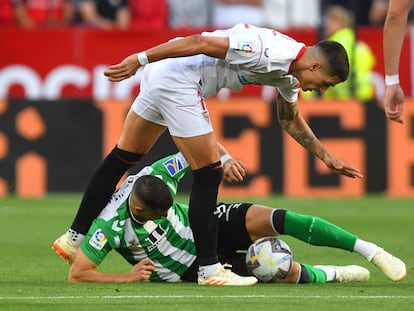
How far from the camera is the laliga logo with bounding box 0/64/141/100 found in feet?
63.7

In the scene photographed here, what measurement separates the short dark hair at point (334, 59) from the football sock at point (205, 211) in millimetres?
971

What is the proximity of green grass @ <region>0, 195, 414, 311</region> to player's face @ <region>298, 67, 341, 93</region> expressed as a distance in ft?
4.29

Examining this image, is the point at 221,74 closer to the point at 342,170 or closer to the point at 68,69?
the point at 342,170

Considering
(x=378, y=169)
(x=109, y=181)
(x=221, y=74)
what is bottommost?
(x=378, y=169)

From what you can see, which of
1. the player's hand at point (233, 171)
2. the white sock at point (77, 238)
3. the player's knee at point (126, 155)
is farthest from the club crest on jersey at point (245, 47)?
the white sock at point (77, 238)

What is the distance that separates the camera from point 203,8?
63.8 feet

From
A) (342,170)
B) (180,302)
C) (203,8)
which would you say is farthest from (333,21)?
(180,302)

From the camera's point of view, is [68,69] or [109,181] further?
[68,69]

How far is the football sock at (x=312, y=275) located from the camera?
334 inches

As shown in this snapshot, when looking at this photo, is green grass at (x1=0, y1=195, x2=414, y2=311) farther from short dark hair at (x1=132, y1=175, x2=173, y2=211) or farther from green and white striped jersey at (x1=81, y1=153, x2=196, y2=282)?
short dark hair at (x1=132, y1=175, x2=173, y2=211)

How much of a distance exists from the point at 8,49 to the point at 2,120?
3.56 meters

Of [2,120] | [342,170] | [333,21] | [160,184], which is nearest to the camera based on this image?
[160,184]

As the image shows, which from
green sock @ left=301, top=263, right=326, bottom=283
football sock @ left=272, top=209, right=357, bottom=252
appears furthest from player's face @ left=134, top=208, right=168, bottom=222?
green sock @ left=301, top=263, right=326, bottom=283

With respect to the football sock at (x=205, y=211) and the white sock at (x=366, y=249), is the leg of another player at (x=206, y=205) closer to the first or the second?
the football sock at (x=205, y=211)
